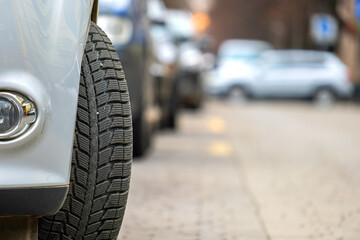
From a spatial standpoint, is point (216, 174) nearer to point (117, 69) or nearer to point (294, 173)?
point (294, 173)

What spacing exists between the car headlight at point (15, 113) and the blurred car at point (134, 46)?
18.5 feet

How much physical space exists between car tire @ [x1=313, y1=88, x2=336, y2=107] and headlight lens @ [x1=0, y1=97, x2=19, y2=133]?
1266 inches

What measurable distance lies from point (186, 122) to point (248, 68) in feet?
61.4

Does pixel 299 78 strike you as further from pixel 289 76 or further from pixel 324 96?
pixel 324 96

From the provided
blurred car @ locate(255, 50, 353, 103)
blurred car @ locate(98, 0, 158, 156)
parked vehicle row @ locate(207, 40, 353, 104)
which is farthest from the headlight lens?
blurred car @ locate(255, 50, 353, 103)

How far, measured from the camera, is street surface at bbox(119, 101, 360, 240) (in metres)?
5.32

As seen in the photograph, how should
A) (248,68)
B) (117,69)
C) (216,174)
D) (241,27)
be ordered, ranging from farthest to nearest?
(241,27) < (248,68) < (216,174) < (117,69)

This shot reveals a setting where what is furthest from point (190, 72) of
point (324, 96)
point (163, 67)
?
point (324, 96)

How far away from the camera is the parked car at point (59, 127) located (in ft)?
10.4

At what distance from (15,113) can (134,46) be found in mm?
5917

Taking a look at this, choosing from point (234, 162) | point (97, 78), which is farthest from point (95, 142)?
point (234, 162)

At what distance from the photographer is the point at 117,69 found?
3723 millimetres

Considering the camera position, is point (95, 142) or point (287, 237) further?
point (287, 237)

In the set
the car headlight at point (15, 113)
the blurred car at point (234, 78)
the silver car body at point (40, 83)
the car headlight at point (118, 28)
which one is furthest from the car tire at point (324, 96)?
the car headlight at point (15, 113)
